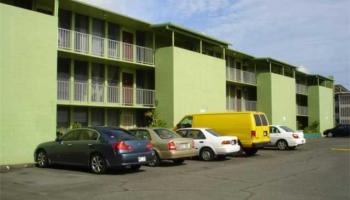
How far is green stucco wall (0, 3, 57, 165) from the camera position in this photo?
1634 cm

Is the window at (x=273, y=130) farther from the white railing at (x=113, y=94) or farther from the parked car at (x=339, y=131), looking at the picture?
the parked car at (x=339, y=131)

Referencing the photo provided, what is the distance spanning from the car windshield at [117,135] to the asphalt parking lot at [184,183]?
110cm

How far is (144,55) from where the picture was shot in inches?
1041

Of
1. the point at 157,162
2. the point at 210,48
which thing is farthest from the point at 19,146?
the point at 210,48

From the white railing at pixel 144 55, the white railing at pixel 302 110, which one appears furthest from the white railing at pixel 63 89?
the white railing at pixel 302 110

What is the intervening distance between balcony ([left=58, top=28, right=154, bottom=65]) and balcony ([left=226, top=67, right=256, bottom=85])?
1056 centimetres

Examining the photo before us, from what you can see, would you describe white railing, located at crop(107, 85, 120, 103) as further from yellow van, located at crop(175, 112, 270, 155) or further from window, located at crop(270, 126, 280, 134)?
window, located at crop(270, 126, 280, 134)

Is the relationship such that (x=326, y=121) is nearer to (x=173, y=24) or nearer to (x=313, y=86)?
(x=313, y=86)

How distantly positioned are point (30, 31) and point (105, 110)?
8233 mm

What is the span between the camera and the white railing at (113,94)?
2425cm

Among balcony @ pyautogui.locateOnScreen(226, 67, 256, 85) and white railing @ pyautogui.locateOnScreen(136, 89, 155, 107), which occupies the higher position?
balcony @ pyautogui.locateOnScreen(226, 67, 256, 85)

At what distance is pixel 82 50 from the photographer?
22250 millimetres

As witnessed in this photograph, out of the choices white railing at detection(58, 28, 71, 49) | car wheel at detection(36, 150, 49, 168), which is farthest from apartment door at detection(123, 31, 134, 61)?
car wheel at detection(36, 150, 49, 168)

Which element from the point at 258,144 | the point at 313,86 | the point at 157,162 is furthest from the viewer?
the point at 313,86
